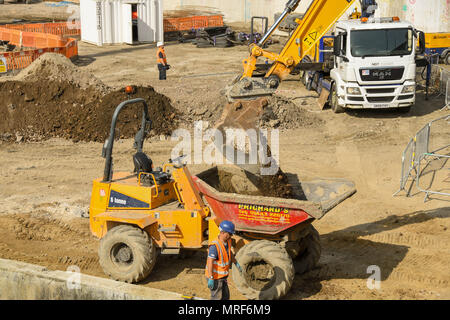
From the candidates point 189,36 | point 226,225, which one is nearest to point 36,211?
point 226,225

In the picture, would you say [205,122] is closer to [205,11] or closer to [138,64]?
[138,64]

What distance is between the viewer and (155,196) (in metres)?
9.52

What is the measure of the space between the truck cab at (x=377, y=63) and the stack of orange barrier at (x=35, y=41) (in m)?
13.9

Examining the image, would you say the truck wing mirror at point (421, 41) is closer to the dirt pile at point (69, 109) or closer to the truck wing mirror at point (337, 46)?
the truck wing mirror at point (337, 46)

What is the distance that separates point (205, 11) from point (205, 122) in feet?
93.4

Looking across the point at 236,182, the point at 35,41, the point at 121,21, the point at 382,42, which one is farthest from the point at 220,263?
the point at 121,21

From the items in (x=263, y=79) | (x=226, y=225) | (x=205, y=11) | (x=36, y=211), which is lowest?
(x=36, y=211)

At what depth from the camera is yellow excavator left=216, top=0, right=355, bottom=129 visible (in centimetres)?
1221

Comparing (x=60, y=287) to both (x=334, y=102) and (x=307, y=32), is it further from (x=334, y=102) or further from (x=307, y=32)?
(x=334, y=102)

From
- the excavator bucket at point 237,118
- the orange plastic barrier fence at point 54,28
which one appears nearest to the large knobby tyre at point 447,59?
the excavator bucket at point 237,118

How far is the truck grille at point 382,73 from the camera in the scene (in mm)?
18734

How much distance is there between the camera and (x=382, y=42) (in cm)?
1878

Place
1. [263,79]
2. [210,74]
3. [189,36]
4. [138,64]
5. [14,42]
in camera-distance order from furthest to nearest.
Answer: [189,36] < [14,42] < [138,64] < [210,74] < [263,79]

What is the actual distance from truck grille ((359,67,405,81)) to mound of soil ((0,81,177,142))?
5.97m
